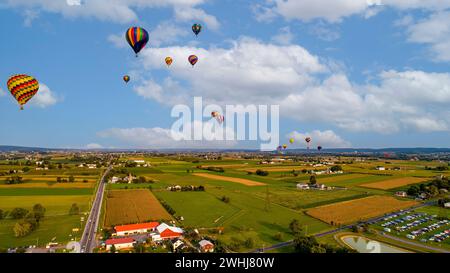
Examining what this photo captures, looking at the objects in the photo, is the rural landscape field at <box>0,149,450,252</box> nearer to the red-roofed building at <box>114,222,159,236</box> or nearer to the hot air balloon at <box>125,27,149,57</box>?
the red-roofed building at <box>114,222,159,236</box>

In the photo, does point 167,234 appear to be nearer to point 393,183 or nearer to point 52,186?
point 52,186

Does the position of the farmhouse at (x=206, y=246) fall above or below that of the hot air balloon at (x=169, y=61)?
below

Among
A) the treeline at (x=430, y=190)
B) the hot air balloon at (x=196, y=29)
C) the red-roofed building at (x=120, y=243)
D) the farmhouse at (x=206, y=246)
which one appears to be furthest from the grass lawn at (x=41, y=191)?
the treeline at (x=430, y=190)

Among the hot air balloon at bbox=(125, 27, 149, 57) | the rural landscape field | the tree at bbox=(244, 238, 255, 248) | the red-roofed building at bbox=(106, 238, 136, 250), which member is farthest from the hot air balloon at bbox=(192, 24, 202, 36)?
the tree at bbox=(244, 238, 255, 248)

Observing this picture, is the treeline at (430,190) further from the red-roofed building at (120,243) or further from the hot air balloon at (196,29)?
the red-roofed building at (120,243)

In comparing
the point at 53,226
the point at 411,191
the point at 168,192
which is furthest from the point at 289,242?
the point at 411,191

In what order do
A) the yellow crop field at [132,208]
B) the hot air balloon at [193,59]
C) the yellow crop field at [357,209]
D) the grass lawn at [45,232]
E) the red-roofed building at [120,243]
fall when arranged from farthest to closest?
the hot air balloon at [193,59] < the yellow crop field at [357,209] < the yellow crop field at [132,208] < the grass lawn at [45,232] < the red-roofed building at [120,243]

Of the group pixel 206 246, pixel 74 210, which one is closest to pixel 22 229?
pixel 74 210
